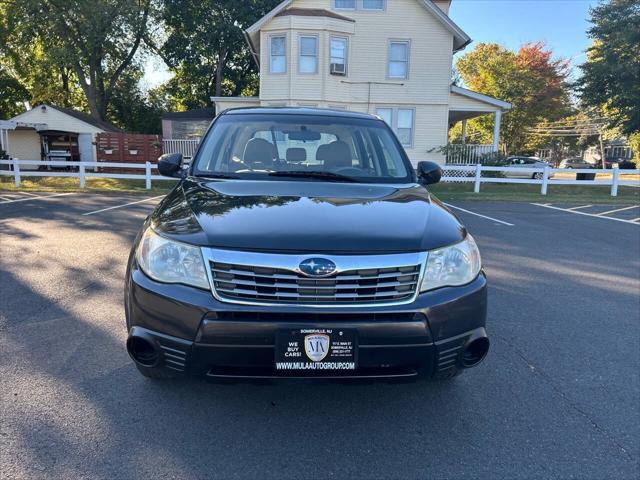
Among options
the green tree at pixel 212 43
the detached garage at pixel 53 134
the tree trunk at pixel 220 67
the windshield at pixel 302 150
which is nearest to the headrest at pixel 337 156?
the windshield at pixel 302 150

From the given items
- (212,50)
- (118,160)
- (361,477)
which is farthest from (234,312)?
(212,50)

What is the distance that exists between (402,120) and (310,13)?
19.0 ft

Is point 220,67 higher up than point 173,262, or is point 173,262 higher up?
point 220,67

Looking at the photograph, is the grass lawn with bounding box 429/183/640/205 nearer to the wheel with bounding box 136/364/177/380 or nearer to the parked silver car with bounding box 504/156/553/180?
the parked silver car with bounding box 504/156/553/180

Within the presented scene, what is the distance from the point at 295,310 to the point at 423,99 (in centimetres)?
2044

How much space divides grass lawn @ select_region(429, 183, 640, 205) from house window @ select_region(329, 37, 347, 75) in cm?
653

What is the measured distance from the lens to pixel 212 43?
107ft

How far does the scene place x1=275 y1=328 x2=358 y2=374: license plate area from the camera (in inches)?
91.6

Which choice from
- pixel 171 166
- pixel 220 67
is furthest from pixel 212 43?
pixel 171 166

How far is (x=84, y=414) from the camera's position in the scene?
280 centimetres

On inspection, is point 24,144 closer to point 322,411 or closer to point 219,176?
point 219,176

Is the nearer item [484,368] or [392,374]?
[392,374]

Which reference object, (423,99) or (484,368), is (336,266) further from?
(423,99)

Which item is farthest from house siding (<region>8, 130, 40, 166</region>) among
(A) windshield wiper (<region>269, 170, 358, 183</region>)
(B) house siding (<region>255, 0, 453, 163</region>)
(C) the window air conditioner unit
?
(A) windshield wiper (<region>269, 170, 358, 183</region>)
